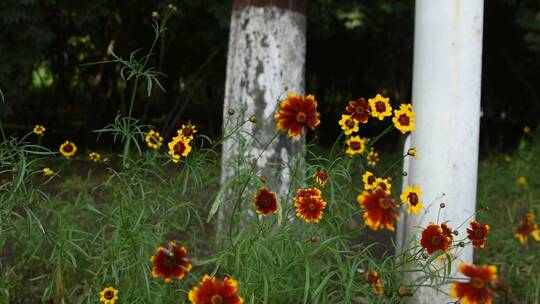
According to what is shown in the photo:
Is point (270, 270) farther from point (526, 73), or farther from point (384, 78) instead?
point (384, 78)

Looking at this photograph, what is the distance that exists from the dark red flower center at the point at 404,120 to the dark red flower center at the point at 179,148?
0.71 meters

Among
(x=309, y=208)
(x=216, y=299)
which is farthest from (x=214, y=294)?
(x=309, y=208)

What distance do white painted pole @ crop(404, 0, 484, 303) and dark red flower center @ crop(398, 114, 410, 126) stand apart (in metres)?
0.95

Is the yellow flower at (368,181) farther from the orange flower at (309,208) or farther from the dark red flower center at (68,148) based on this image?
the dark red flower center at (68,148)

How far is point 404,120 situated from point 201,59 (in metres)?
8.73

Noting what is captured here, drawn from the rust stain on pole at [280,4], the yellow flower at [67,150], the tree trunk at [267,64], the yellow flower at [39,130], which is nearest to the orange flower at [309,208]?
the yellow flower at [67,150]

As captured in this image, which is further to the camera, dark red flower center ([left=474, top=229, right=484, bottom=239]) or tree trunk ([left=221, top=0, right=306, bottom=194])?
tree trunk ([left=221, top=0, right=306, bottom=194])

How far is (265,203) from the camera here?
5.88 feet

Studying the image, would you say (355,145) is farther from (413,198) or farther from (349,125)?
(413,198)

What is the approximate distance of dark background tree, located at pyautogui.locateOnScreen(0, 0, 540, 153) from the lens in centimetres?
652

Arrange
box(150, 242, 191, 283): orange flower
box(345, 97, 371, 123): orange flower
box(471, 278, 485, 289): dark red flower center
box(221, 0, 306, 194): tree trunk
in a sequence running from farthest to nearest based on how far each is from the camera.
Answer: box(221, 0, 306, 194): tree trunk → box(345, 97, 371, 123): orange flower → box(150, 242, 191, 283): orange flower → box(471, 278, 485, 289): dark red flower center

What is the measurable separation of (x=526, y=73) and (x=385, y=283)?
27.3ft

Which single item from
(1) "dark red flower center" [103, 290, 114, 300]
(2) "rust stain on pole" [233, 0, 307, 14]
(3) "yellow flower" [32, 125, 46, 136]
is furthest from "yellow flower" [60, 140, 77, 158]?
(2) "rust stain on pole" [233, 0, 307, 14]

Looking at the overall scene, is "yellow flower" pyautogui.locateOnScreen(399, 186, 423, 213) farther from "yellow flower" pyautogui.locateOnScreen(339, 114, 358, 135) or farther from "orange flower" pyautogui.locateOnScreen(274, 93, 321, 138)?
"orange flower" pyautogui.locateOnScreen(274, 93, 321, 138)
